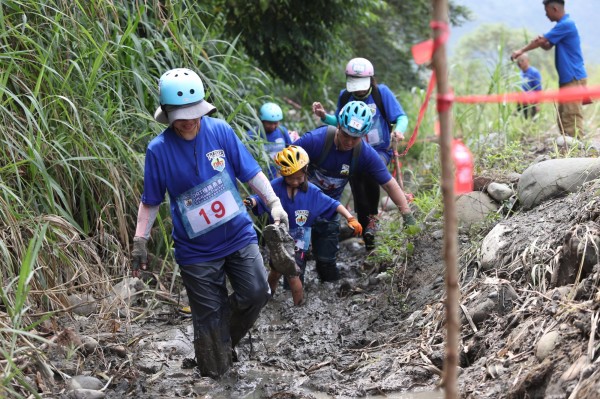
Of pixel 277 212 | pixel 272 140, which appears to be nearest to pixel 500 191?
pixel 277 212

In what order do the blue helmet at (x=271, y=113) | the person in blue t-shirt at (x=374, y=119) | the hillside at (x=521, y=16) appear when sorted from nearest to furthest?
the person in blue t-shirt at (x=374, y=119)
the blue helmet at (x=271, y=113)
the hillside at (x=521, y=16)

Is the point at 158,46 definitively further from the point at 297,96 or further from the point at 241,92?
the point at 297,96

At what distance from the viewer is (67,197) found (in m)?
6.06

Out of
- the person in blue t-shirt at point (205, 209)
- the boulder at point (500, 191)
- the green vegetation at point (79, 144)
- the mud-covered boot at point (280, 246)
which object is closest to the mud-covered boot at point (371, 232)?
the green vegetation at point (79, 144)

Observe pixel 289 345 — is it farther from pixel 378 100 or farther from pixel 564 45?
pixel 564 45

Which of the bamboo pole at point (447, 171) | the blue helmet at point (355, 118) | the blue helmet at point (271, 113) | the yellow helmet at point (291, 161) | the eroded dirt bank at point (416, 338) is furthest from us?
the blue helmet at point (271, 113)

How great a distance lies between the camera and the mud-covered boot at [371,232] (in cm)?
769

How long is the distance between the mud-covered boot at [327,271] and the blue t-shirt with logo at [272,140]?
1.08 meters

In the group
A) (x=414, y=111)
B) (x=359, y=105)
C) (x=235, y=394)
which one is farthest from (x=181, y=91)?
(x=414, y=111)

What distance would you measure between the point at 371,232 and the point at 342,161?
1190mm

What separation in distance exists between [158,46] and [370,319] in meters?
3.24

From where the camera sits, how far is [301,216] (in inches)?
256

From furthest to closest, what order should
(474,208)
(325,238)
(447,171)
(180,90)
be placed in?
(325,238), (474,208), (180,90), (447,171)

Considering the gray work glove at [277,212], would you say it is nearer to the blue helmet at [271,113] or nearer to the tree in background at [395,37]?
the blue helmet at [271,113]
